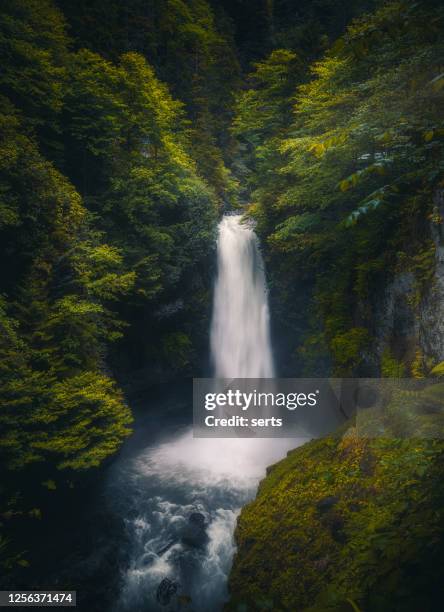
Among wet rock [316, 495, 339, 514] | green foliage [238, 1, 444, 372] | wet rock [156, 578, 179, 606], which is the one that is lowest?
wet rock [156, 578, 179, 606]

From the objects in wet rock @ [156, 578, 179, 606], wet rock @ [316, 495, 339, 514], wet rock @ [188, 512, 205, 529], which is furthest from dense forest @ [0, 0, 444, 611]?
wet rock @ [188, 512, 205, 529]

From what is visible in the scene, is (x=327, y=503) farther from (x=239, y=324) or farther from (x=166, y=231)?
(x=166, y=231)

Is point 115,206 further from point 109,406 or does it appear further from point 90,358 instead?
point 109,406

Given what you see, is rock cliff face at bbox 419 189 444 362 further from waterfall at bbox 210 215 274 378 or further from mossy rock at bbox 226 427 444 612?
waterfall at bbox 210 215 274 378

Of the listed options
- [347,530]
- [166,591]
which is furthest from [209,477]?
[347,530]

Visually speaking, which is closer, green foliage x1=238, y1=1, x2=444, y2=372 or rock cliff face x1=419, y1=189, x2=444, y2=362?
rock cliff face x1=419, y1=189, x2=444, y2=362

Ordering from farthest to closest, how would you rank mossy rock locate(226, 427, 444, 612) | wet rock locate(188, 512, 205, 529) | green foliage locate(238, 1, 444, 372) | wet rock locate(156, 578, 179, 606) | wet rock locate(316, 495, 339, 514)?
wet rock locate(188, 512, 205, 529)
green foliage locate(238, 1, 444, 372)
wet rock locate(156, 578, 179, 606)
wet rock locate(316, 495, 339, 514)
mossy rock locate(226, 427, 444, 612)

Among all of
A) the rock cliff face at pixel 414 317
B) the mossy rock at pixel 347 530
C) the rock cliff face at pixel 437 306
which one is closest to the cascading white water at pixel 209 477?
the mossy rock at pixel 347 530

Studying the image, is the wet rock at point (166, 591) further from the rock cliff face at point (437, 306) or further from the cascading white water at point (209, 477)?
the rock cliff face at point (437, 306)

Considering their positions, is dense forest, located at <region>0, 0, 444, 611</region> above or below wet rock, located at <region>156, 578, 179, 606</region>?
above

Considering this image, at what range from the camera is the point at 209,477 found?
35.0ft

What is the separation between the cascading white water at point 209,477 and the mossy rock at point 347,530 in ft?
6.24

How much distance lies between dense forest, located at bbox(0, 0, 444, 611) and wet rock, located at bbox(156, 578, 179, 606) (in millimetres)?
2103

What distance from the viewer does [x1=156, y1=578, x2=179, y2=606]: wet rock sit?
22.8ft
